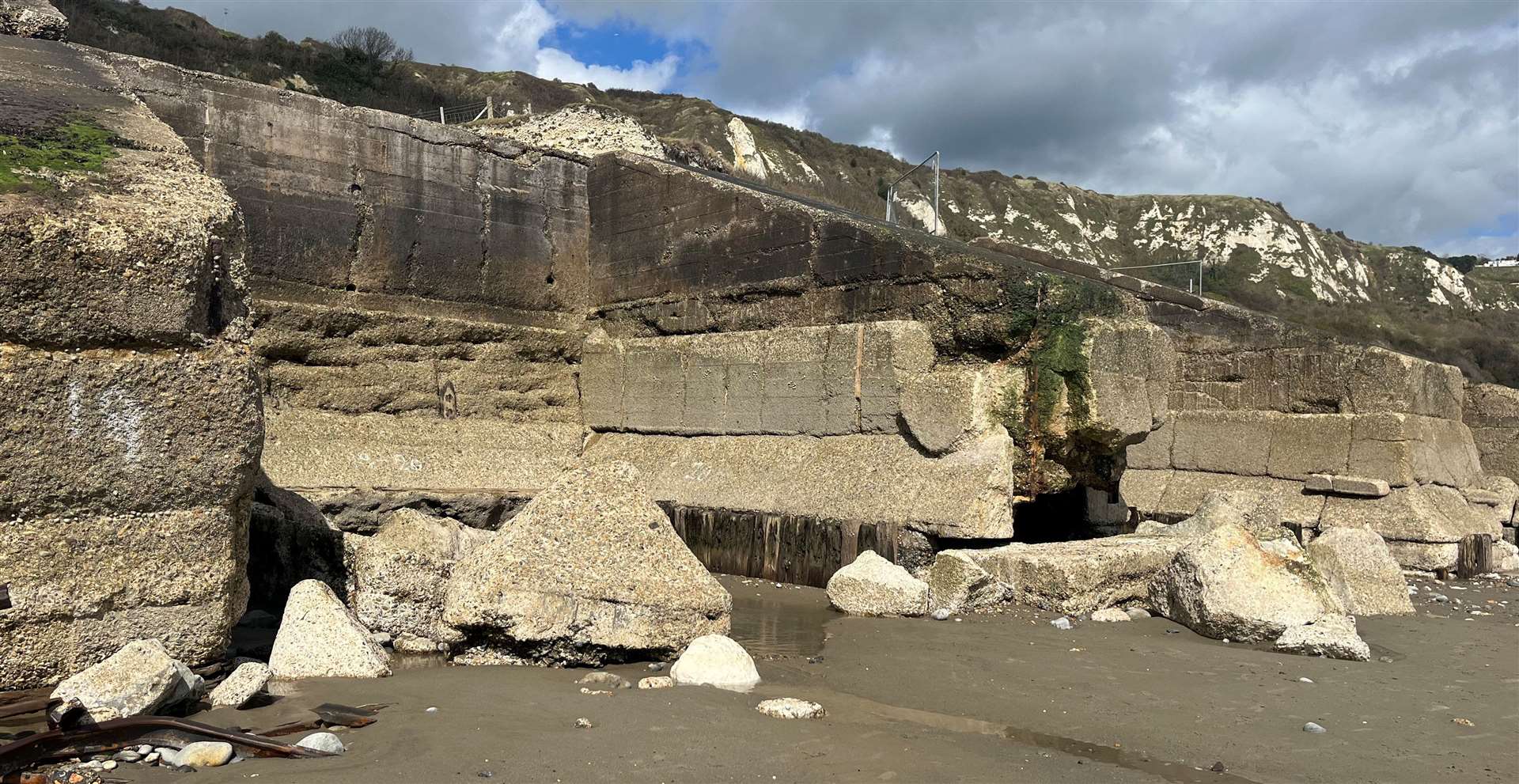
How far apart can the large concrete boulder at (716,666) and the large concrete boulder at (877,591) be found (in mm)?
1809

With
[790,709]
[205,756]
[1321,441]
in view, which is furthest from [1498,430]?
[205,756]

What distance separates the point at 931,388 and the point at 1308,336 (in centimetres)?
614

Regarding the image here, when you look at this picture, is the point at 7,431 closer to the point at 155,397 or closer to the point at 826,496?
the point at 155,397

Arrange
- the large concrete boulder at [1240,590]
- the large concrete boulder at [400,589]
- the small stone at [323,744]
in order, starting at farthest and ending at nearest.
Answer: the large concrete boulder at [1240,590] < the large concrete boulder at [400,589] < the small stone at [323,744]

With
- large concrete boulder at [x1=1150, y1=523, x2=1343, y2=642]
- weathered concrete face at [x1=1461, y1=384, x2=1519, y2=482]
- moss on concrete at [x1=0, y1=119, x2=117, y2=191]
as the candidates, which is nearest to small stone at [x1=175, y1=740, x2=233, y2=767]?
moss on concrete at [x1=0, y1=119, x2=117, y2=191]

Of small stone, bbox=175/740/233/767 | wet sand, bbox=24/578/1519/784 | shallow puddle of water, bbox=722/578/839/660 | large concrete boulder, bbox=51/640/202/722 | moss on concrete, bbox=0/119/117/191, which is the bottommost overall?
shallow puddle of water, bbox=722/578/839/660

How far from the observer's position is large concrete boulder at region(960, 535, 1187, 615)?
21.5ft

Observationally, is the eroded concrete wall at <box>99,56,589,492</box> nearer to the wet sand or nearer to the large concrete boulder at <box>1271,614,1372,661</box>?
the wet sand

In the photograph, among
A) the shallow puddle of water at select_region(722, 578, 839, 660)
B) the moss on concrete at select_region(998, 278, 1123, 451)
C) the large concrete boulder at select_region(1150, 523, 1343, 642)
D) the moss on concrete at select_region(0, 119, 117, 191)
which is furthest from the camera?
the moss on concrete at select_region(998, 278, 1123, 451)

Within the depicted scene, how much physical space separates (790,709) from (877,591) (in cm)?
246

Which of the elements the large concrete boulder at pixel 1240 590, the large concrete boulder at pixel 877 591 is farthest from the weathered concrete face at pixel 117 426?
the large concrete boulder at pixel 1240 590

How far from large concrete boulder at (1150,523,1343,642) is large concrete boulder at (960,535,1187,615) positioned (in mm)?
282

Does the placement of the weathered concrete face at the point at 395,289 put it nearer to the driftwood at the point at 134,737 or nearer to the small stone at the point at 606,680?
the small stone at the point at 606,680

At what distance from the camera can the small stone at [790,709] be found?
4000 mm
